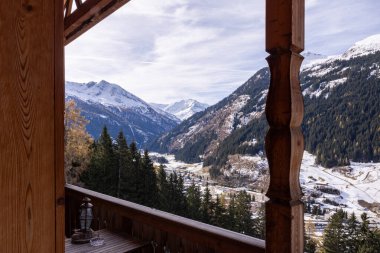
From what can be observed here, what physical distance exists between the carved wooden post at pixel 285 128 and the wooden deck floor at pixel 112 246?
1.01 m

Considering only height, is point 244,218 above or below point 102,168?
below

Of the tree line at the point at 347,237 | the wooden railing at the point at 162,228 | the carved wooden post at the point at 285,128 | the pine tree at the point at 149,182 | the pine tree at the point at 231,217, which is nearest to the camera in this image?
the carved wooden post at the point at 285,128

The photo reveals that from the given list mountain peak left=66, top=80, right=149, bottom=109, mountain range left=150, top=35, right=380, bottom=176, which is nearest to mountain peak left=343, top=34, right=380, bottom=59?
mountain range left=150, top=35, right=380, bottom=176

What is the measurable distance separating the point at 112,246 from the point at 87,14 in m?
1.93

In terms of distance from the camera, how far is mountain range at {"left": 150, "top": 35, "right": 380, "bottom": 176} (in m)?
9.09

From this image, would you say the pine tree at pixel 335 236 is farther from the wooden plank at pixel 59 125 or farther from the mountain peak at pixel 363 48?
the mountain peak at pixel 363 48

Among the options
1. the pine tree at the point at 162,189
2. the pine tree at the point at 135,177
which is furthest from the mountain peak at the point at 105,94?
the pine tree at the point at 162,189

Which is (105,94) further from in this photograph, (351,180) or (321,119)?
(351,180)

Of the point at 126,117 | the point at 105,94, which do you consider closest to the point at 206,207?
the point at 126,117

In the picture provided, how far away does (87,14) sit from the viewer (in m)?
2.75

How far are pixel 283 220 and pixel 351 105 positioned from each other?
1045 cm

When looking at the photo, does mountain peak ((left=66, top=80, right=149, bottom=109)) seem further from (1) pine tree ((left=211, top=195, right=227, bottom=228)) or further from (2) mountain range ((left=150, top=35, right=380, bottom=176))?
(1) pine tree ((left=211, top=195, right=227, bottom=228))

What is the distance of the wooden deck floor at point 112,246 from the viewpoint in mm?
1960

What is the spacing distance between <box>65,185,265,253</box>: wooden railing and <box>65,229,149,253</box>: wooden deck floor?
6 centimetres
